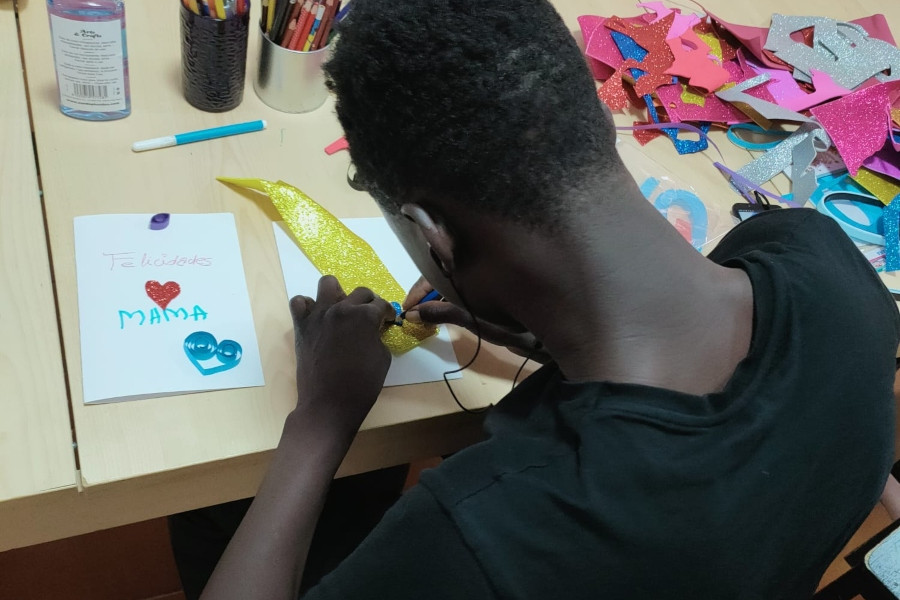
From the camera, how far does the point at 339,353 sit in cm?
71

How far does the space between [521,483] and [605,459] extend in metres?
0.06

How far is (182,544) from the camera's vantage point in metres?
0.86

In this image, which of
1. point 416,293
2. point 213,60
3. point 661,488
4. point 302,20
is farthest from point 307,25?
A: point 661,488

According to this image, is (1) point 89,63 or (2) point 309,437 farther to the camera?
(1) point 89,63

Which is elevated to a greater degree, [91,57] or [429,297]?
[91,57]

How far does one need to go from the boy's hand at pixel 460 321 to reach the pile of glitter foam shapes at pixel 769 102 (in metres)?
0.43

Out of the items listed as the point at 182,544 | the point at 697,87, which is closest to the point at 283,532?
the point at 182,544

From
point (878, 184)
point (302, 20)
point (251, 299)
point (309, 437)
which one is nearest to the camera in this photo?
point (309, 437)

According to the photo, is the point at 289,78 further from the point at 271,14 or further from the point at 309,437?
the point at 309,437

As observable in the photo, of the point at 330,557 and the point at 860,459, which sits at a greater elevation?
the point at 860,459

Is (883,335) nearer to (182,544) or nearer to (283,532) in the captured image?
(283,532)

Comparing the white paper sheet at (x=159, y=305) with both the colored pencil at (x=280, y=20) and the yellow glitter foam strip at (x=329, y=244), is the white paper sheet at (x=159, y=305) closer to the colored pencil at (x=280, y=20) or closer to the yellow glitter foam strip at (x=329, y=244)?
the yellow glitter foam strip at (x=329, y=244)

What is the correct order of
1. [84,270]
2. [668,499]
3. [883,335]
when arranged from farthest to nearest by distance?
[84,270], [883,335], [668,499]

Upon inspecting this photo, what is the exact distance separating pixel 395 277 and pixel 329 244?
79 millimetres
